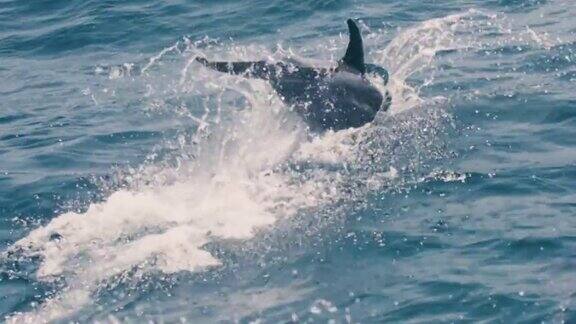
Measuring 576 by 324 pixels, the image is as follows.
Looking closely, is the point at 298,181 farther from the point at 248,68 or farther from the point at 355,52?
the point at 355,52

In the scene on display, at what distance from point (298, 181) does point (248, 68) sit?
204 centimetres

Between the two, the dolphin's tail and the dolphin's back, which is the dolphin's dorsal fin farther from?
the dolphin's tail

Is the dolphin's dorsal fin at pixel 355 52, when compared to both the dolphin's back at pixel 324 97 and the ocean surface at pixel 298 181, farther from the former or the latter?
the ocean surface at pixel 298 181

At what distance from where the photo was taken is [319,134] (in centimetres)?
1345

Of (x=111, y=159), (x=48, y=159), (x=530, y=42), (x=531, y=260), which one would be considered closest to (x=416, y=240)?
(x=531, y=260)

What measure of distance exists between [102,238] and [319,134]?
3.56 m

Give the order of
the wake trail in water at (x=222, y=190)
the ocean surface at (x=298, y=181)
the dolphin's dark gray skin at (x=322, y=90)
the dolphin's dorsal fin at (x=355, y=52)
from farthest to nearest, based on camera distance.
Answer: the dolphin's dark gray skin at (x=322, y=90) < the dolphin's dorsal fin at (x=355, y=52) < the wake trail in water at (x=222, y=190) < the ocean surface at (x=298, y=181)

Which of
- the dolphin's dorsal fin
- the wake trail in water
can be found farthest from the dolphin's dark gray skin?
the wake trail in water

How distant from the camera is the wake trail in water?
33.4 ft

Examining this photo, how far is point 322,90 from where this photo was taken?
13492 millimetres

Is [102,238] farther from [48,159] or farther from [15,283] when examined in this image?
[48,159]

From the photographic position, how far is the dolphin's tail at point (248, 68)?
1326cm

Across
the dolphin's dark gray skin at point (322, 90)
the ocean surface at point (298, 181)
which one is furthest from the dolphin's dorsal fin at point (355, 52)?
the ocean surface at point (298, 181)

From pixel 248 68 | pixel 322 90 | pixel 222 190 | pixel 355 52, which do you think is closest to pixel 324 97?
pixel 322 90
